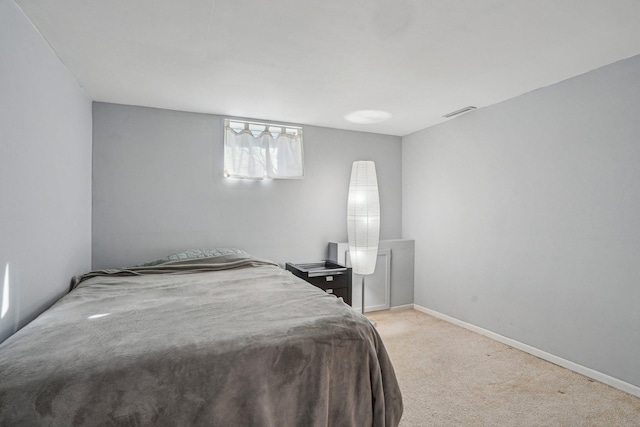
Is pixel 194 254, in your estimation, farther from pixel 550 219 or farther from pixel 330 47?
pixel 550 219

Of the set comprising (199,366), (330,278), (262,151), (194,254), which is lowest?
(330,278)

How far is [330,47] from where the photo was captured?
222cm

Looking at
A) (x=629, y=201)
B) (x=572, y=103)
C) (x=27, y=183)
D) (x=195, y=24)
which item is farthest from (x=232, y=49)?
(x=629, y=201)

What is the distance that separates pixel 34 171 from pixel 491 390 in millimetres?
3301

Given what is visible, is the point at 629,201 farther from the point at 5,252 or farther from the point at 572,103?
the point at 5,252

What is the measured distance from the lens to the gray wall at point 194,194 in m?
3.29

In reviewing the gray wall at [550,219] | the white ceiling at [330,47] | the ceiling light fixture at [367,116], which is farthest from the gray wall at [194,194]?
the gray wall at [550,219]

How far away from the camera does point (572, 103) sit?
2711 millimetres

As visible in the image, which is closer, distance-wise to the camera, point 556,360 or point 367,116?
point 556,360

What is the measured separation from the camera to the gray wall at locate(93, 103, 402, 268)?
3285 mm

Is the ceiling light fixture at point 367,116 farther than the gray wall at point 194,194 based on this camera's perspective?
Yes

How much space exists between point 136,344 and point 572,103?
3.44 meters

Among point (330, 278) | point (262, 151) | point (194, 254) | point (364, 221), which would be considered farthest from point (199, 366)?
point (262, 151)

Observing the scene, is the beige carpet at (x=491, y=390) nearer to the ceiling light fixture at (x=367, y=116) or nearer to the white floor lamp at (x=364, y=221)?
the white floor lamp at (x=364, y=221)
